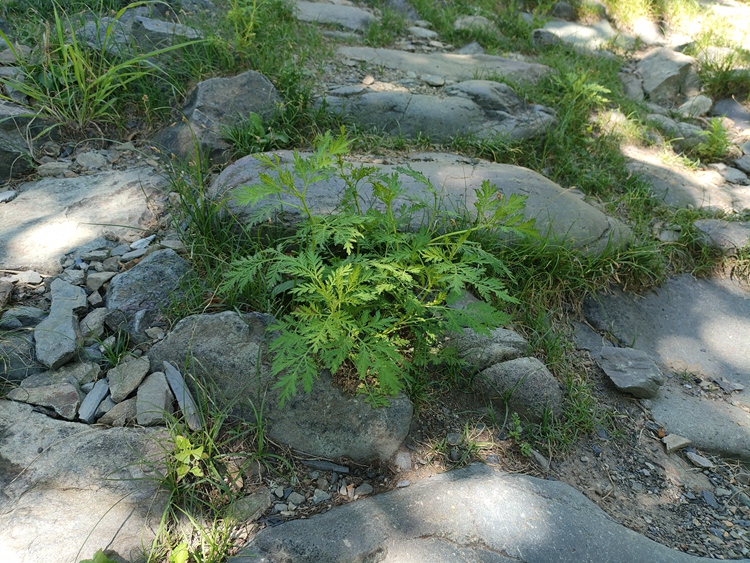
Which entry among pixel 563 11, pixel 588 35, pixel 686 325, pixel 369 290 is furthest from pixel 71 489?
pixel 563 11

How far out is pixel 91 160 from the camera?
3.72 meters

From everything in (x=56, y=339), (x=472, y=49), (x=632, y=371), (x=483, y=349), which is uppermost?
(x=472, y=49)

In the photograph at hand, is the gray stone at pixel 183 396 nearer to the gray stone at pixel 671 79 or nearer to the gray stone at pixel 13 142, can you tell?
the gray stone at pixel 13 142

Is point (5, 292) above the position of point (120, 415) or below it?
above

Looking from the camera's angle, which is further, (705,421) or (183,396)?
(705,421)

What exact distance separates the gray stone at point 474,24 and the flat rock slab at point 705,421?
182 inches

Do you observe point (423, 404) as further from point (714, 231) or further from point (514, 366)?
point (714, 231)

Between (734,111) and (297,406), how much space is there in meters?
5.48

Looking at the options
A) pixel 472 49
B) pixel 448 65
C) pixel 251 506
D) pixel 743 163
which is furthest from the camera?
pixel 472 49

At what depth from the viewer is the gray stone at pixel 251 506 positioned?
2.20m

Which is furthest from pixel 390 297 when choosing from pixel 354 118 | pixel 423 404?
pixel 354 118

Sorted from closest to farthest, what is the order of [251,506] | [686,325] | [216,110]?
[251,506] < [686,325] < [216,110]

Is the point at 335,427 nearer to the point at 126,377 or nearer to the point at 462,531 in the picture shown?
the point at 462,531

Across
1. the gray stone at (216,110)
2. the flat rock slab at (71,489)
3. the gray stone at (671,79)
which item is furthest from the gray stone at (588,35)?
the flat rock slab at (71,489)
